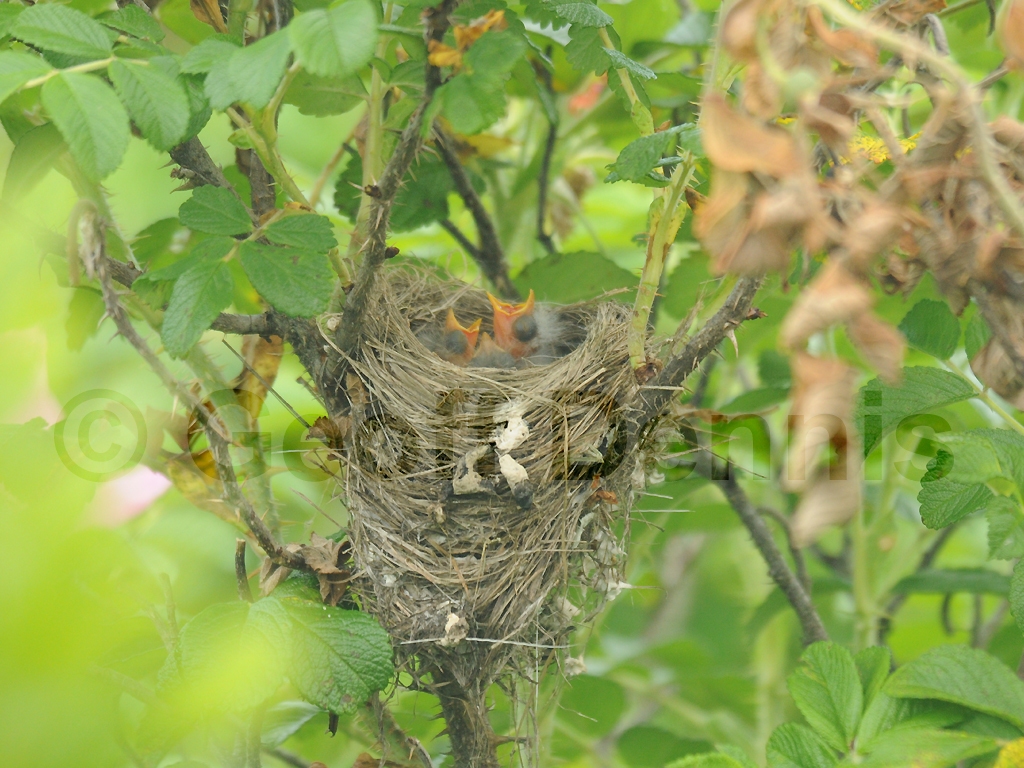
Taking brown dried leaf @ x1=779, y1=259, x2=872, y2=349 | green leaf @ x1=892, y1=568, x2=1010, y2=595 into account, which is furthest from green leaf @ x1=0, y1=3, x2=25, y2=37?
green leaf @ x1=892, y1=568, x2=1010, y2=595

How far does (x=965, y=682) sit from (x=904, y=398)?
1.27 feet

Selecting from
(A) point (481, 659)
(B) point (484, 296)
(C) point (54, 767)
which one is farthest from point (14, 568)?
(B) point (484, 296)

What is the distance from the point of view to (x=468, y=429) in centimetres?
148

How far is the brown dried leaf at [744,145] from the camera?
0.52 m

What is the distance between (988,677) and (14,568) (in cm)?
104

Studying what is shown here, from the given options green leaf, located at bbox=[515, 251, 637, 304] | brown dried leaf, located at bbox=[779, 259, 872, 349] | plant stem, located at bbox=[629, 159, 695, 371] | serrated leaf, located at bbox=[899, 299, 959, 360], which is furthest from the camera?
green leaf, located at bbox=[515, 251, 637, 304]

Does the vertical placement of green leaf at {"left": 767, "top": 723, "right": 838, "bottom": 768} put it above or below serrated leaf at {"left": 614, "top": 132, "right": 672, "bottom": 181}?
below

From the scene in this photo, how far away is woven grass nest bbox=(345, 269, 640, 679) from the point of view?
1299 millimetres

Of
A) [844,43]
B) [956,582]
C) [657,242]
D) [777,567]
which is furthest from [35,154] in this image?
[956,582]

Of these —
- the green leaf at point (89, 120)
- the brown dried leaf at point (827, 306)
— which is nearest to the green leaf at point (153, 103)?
the green leaf at point (89, 120)

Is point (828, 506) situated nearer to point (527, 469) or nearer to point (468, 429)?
point (527, 469)

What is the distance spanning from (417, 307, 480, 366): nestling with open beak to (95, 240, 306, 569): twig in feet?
2.90

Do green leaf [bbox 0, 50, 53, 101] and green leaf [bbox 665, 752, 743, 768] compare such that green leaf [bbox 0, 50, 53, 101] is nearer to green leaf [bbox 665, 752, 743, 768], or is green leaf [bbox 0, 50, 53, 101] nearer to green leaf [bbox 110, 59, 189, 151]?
green leaf [bbox 110, 59, 189, 151]

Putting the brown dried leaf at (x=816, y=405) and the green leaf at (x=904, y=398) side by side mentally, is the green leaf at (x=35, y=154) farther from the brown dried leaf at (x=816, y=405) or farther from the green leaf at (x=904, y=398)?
the green leaf at (x=904, y=398)
